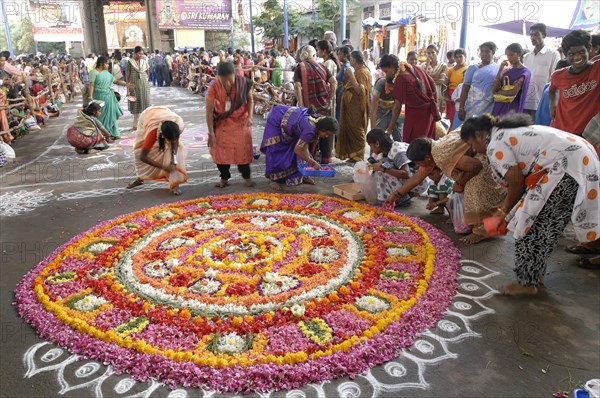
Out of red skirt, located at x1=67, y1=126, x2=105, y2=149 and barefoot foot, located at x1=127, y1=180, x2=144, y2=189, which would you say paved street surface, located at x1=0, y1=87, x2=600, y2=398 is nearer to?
barefoot foot, located at x1=127, y1=180, x2=144, y2=189

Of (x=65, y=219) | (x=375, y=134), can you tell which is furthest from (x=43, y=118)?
(x=375, y=134)

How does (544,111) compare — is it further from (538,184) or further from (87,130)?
(87,130)

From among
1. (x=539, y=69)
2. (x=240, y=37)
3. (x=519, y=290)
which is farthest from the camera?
(x=240, y=37)

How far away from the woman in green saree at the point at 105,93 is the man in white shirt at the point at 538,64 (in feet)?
22.8

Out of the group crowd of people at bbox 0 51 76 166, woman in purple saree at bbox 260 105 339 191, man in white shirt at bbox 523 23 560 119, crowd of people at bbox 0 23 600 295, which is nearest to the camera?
crowd of people at bbox 0 23 600 295

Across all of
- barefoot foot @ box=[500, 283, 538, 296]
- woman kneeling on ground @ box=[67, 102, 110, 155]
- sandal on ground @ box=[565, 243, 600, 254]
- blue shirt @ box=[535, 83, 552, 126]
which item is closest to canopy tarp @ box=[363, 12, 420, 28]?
blue shirt @ box=[535, 83, 552, 126]

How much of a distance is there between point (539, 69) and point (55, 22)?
34266 millimetres

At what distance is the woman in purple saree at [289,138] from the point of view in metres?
5.21

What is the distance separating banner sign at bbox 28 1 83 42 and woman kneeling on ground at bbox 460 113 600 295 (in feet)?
114

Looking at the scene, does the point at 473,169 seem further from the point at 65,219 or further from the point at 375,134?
the point at 65,219

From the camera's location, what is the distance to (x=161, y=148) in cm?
562

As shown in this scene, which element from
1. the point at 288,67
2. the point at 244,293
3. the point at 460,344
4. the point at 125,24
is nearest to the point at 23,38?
the point at 125,24

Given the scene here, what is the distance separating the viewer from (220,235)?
4.25 m

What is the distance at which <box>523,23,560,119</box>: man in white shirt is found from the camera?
241 inches
